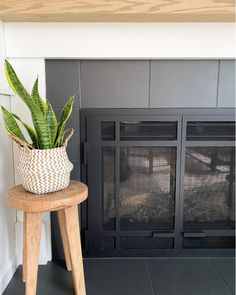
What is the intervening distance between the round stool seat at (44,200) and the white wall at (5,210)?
208 millimetres

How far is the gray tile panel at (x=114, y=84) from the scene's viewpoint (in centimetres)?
132

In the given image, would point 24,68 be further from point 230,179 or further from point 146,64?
point 230,179

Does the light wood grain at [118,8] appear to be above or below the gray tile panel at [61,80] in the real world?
above

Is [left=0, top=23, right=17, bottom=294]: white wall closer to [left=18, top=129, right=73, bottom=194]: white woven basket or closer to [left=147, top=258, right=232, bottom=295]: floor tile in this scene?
[left=18, top=129, right=73, bottom=194]: white woven basket

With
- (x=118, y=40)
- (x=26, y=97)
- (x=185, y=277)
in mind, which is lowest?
(x=185, y=277)

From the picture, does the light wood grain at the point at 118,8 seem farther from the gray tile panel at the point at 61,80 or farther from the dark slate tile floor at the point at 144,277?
the dark slate tile floor at the point at 144,277

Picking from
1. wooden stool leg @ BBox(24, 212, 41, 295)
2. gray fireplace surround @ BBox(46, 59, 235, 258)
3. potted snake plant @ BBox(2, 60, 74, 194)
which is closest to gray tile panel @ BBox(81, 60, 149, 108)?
gray fireplace surround @ BBox(46, 59, 235, 258)

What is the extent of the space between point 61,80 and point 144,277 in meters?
1.11

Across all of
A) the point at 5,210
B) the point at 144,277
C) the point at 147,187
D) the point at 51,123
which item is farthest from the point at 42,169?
the point at 144,277

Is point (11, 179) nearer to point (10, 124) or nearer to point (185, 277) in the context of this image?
point (10, 124)

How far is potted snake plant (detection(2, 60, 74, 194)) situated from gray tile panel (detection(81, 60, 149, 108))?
0.34 m

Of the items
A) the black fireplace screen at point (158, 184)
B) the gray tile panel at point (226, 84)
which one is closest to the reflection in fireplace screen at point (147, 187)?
the black fireplace screen at point (158, 184)

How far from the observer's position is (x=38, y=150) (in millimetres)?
1003

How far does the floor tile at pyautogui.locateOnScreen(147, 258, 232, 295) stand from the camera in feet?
3.95
